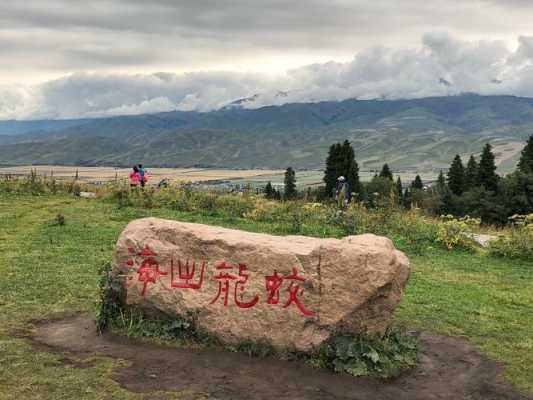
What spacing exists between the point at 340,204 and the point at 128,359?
1507cm

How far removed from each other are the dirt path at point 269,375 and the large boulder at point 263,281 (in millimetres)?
646

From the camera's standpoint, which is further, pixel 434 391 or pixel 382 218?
pixel 382 218

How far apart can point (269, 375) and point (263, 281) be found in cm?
171

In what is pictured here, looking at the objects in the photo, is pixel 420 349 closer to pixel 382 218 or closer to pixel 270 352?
pixel 270 352

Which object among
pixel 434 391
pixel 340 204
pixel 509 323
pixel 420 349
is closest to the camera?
pixel 434 391

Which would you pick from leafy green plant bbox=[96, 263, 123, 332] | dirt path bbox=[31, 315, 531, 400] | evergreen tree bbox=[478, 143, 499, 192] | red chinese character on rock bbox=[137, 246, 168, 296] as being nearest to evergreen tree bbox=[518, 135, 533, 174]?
evergreen tree bbox=[478, 143, 499, 192]

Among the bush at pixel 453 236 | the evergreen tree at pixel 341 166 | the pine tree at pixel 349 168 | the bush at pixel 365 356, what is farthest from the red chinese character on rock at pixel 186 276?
the pine tree at pixel 349 168

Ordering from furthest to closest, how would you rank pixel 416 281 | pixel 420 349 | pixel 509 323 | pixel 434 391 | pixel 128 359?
pixel 416 281
pixel 509 323
pixel 420 349
pixel 128 359
pixel 434 391

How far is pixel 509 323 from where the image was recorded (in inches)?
493

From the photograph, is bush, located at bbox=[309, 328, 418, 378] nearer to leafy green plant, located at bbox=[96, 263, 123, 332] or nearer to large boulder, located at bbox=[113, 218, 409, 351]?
large boulder, located at bbox=[113, 218, 409, 351]

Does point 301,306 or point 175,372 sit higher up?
point 301,306

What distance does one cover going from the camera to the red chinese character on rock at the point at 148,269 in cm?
1137

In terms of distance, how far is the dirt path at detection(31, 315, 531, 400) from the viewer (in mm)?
8969

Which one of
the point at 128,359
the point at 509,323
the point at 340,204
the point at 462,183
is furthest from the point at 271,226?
the point at 462,183
